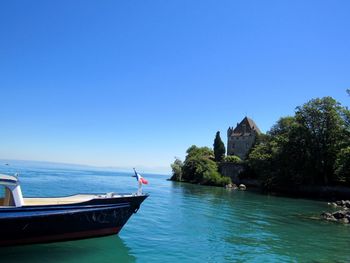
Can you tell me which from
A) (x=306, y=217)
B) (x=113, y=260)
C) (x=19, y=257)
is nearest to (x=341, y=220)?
(x=306, y=217)

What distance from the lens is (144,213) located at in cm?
2625

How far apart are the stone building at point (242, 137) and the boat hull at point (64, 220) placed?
7718 centimetres

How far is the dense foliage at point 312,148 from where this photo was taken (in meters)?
57.7

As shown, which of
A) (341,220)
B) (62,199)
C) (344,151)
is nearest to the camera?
(62,199)

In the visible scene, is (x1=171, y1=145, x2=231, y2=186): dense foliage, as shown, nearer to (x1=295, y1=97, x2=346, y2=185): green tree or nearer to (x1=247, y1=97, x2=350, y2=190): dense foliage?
(x1=247, y1=97, x2=350, y2=190): dense foliage

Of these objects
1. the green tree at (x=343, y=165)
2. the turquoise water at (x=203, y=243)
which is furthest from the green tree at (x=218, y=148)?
the turquoise water at (x=203, y=243)

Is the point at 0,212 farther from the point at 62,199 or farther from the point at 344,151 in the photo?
the point at 344,151

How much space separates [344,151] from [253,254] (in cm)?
3909

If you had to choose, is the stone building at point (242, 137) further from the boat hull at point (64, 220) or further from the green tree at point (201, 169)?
the boat hull at point (64, 220)

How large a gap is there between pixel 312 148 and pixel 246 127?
123 ft

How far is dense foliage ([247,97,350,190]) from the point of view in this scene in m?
57.7

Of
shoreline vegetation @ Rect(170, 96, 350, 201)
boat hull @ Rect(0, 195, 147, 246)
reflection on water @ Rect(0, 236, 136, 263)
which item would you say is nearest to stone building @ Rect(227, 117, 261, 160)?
shoreline vegetation @ Rect(170, 96, 350, 201)

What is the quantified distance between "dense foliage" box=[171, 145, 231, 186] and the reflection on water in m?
60.9

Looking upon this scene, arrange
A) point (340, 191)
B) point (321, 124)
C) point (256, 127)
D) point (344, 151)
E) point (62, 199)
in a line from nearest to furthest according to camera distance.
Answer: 1. point (62, 199)
2. point (344, 151)
3. point (340, 191)
4. point (321, 124)
5. point (256, 127)
